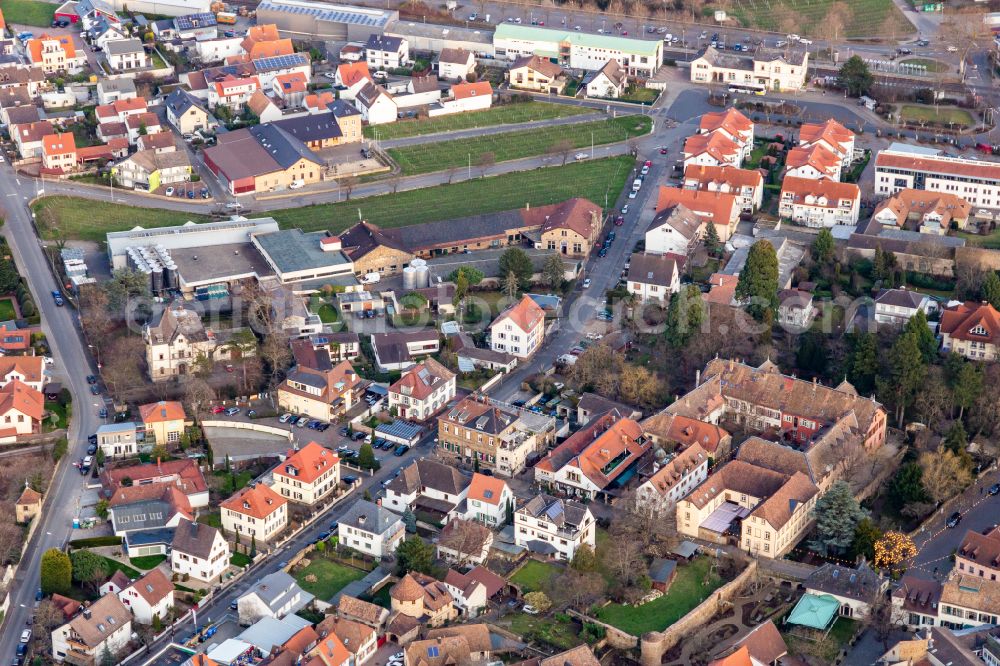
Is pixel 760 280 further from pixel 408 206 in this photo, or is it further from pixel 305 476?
pixel 305 476

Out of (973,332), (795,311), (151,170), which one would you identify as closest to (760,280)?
(795,311)

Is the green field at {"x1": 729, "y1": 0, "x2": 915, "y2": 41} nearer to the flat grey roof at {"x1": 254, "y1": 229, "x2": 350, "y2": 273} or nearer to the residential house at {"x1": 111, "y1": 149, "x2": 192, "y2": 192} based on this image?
the residential house at {"x1": 111, "y1": 149, "x2": 192, "y2": 192}

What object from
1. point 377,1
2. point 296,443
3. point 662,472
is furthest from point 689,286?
point 377,1

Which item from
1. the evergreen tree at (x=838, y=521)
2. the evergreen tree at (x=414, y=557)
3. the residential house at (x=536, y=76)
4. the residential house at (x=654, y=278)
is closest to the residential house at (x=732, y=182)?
the residential house at (x=654, y=278)

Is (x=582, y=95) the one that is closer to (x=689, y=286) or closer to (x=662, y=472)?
(x=689, y=286)

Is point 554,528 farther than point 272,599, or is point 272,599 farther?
point 554,528

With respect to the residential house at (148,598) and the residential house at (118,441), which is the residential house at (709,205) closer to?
the residential house at (118,441)
